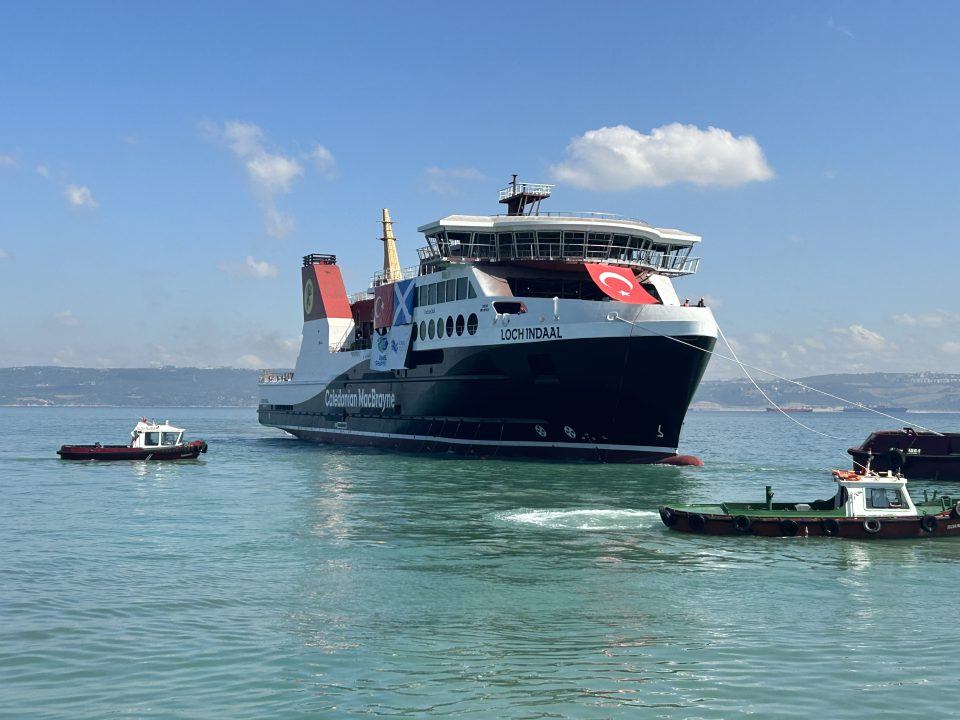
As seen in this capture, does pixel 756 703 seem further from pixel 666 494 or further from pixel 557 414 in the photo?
pixel 557 414

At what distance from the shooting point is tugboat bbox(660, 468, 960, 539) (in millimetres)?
27594

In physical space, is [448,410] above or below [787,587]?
above

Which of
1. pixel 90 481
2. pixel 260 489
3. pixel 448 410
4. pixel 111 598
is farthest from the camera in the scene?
pixel 448 410

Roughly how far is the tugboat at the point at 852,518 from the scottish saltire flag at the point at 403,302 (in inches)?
1301

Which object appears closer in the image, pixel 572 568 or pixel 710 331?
pixel 572 568

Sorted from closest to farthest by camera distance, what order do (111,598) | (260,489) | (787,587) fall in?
(111,598) → (787,587) → (260,489)

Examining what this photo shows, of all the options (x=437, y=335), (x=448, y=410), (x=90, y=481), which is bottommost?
(x=90, y=481)

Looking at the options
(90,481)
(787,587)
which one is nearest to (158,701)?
(787,587)

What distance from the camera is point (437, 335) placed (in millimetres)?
55312

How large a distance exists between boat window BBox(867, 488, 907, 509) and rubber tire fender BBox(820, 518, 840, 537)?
1415 millimetres

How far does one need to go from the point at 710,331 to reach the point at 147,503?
2701 centimetres

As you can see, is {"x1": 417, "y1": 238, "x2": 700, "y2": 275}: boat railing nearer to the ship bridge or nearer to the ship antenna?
the ship bridge

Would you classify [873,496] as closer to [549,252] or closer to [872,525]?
[872,525]

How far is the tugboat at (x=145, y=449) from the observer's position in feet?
182
